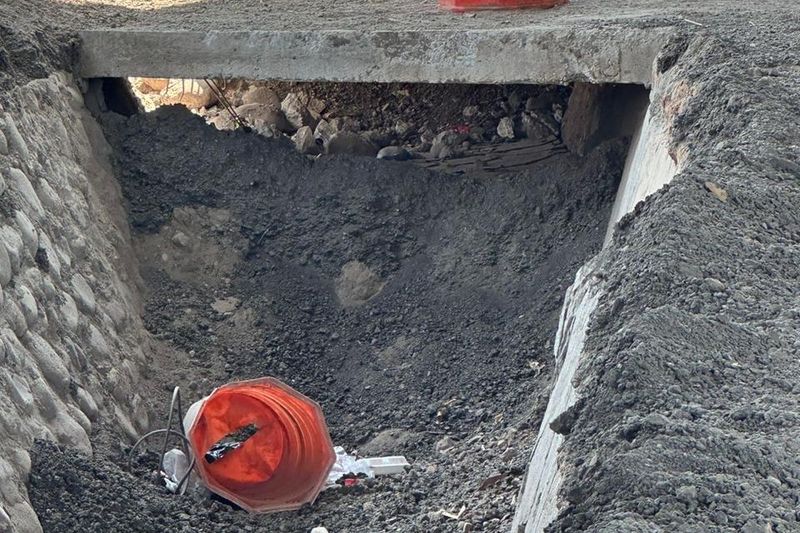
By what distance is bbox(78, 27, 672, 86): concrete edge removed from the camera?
6156 millimetres

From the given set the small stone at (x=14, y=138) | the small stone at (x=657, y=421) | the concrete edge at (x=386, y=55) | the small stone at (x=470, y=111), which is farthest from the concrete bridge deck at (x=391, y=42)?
the small stone at (x=657, y=421)

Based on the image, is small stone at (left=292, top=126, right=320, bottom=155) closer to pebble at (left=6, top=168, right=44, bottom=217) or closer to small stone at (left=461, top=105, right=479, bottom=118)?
small stone at (left=461, top=105, right=479, bottom=118)

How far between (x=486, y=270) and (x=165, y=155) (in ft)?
6.82

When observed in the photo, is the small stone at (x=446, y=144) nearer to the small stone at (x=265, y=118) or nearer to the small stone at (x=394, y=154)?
the small stone at (x=394, y=154)

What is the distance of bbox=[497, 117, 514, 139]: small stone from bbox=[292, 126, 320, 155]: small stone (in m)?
1.16

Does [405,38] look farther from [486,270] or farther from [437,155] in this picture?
[486,270]

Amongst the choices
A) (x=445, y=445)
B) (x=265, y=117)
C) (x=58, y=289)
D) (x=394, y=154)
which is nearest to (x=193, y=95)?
(x=265, y=117)

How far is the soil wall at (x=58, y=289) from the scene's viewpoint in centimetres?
457

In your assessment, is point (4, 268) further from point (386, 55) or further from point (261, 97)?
point (261, 97)

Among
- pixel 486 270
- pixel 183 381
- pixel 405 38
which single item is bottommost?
pixel 183 381

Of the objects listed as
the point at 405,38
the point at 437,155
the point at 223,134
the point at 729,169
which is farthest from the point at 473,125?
the point at 729,169

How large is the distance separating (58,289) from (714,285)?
3.08 m

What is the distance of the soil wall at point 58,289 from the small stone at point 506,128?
227 centimetres

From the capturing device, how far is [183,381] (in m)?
5.94
